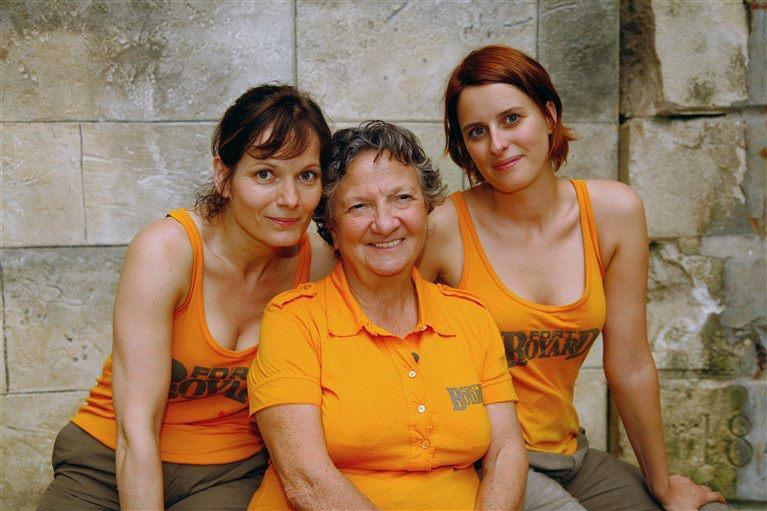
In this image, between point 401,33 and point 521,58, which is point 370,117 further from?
point 521,58

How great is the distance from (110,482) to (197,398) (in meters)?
0.40

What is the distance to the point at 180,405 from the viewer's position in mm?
2553

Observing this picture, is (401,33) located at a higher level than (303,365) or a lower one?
higher

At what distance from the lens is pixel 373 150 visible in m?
2.37

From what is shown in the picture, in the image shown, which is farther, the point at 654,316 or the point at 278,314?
the point at 654,316

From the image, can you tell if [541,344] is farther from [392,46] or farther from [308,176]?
[392,46]

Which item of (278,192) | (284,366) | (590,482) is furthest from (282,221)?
(590,482)

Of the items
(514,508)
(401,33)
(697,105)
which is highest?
(401,33)

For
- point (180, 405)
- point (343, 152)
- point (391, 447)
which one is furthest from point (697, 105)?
point (180, 405)

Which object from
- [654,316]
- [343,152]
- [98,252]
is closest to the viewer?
[343,152]

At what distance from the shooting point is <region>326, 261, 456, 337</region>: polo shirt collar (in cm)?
231

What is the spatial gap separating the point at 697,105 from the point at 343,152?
197 centimetres

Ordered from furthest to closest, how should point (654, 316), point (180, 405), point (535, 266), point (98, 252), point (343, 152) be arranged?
point (654, 316) < point (98, 252) < point (535, 266) < point (180, 405) < point (343, 152)

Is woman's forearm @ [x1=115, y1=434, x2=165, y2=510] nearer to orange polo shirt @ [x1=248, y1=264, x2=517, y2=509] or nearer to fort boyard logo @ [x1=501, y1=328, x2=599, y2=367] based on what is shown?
orange polo shirt @ [x1=248, y1=264, x2=517, y2=509]
